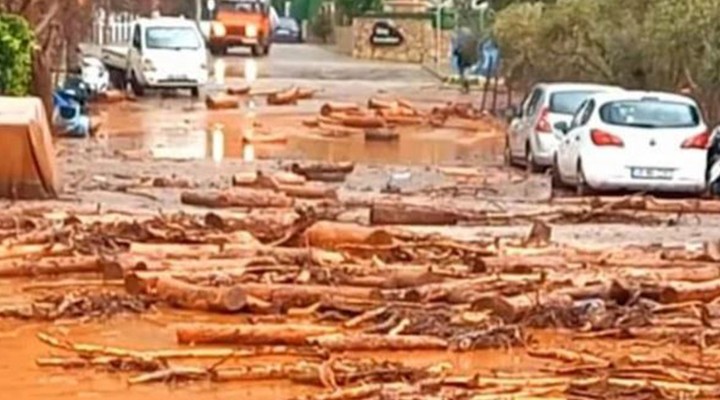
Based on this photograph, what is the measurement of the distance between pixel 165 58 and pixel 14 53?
79.8 feet

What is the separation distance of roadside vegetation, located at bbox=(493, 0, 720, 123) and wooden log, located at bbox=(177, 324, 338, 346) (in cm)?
2180

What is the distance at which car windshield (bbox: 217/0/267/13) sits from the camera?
7844 centimetres

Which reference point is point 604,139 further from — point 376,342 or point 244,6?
point 244,6

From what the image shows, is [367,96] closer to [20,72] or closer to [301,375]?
[20,72]

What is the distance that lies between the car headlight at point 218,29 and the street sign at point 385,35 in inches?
252

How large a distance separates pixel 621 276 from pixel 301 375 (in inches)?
159

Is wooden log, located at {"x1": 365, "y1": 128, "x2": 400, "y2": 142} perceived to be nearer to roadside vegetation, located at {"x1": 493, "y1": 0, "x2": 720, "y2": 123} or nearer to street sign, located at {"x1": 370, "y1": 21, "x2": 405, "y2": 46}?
roadside vegetation, located at {"x1": 493, "y1": 0, "x2": 720, "y2": 123}

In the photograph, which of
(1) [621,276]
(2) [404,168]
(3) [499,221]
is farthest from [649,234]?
(2) [404,168]

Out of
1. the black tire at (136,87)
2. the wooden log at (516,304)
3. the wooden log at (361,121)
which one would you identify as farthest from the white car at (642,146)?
the black tire at (136,87)

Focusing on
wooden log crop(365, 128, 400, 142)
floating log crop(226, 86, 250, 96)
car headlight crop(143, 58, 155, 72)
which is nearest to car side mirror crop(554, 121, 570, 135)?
wooden log crop(365, 128, 400, 142)

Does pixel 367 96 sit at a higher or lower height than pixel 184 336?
lower

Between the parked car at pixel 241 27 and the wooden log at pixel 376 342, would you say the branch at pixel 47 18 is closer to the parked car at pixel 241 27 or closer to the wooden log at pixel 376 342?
the wooden log at pixel 376 342

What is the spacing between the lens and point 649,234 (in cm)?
1911

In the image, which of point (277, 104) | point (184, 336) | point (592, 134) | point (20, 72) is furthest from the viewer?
point (277, 104)
